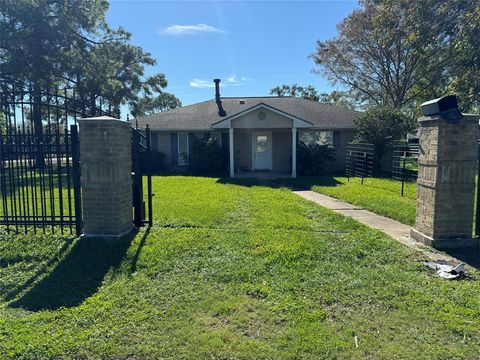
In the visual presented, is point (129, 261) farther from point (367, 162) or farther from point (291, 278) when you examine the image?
point (367, 162)

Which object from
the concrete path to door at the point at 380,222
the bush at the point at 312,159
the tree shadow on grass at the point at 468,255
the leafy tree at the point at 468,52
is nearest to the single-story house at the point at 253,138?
the bush at the point at 312,159

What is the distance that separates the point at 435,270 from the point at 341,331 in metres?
2.23

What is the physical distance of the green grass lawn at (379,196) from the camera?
8.32 meters

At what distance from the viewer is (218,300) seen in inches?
153

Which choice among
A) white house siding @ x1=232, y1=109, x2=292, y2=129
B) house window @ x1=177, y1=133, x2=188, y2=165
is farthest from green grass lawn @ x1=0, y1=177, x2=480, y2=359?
house window @ x1=177, y1=133, x2=188, y2=165

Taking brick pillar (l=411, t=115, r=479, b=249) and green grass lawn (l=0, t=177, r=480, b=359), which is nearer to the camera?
green grass lawn (l=0, t=177, r=480, b=359)

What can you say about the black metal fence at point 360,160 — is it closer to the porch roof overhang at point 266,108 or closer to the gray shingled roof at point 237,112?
the gray shingled roof at point 237,112

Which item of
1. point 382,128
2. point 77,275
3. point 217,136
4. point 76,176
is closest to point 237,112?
point 217,136

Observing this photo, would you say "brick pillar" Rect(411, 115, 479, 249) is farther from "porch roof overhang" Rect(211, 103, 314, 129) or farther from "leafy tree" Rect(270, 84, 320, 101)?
"leafy tree" Rect(270, 84, 320, 101)

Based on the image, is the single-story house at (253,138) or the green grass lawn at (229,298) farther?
the single-story house at (253,138)

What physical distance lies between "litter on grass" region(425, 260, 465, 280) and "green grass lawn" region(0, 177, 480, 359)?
0.14 meters

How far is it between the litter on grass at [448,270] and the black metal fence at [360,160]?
11.7m

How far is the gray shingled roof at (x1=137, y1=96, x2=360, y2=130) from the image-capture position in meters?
19.5

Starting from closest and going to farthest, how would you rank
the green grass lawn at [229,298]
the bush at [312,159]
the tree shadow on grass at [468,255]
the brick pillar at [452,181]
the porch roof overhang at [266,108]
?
the green grass lawn at [229,298]
the tree shadow on grass at [468,255]
the brick pillar at [452,181]
the porch roof overhang at [266,108]
the bush at [312,159]
